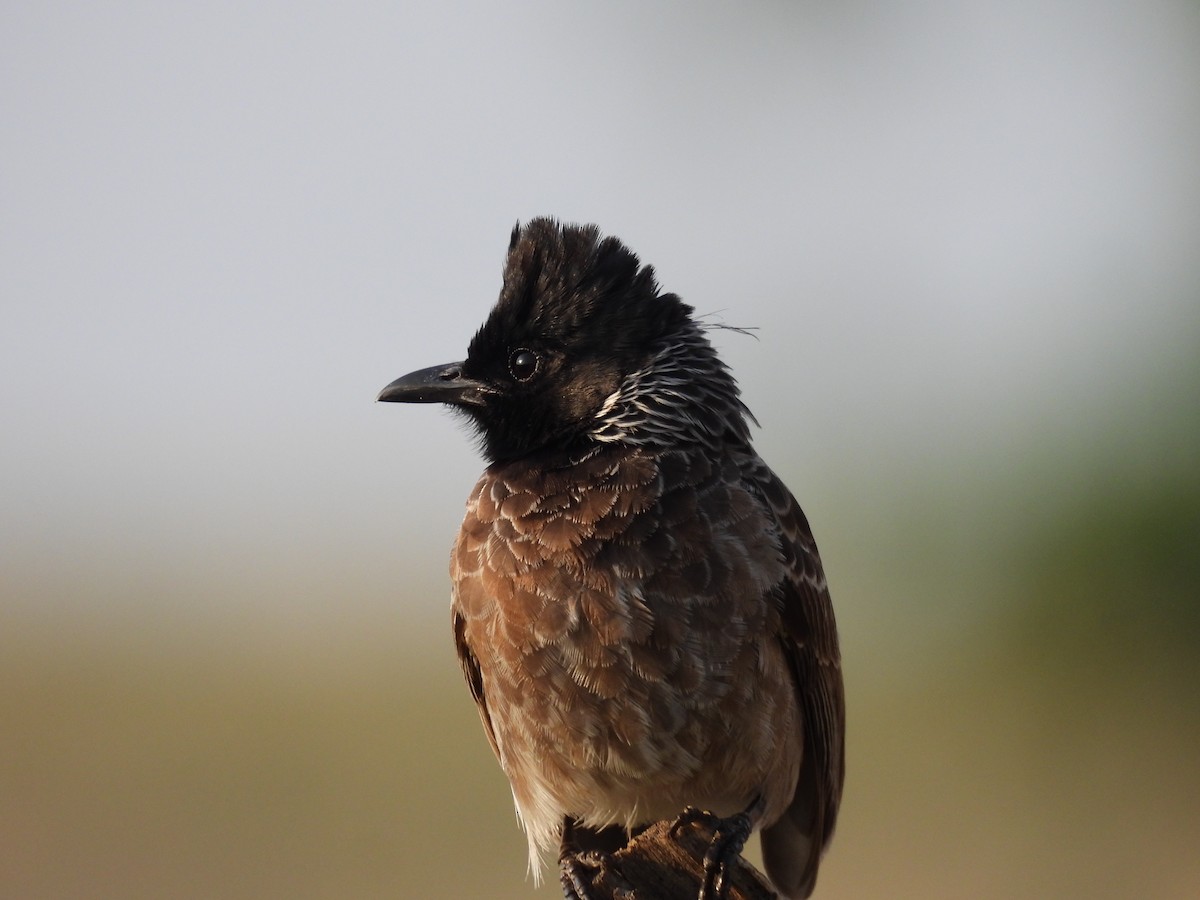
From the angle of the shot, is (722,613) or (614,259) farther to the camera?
(614,259)

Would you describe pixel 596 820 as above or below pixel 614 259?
below

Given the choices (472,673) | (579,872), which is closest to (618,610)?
(472,673)

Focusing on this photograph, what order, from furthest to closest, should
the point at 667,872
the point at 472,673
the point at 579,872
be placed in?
1. the point at 472,673
2. the point at 579,872
3. the point at 667,872

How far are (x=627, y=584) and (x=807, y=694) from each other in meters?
1.03

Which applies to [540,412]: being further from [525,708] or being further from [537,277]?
[525,708]

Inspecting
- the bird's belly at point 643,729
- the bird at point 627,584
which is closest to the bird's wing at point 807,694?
the bird at point 627,584

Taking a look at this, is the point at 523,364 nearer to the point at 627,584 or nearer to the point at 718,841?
the point at 627,584

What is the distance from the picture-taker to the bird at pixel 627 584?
13.6 feet

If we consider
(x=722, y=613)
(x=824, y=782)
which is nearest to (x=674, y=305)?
(x=722, y=613)

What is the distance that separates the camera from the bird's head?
4.71m

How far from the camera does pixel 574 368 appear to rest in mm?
4766

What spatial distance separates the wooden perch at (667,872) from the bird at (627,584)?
60 mm

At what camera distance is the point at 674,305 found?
16.3 feet

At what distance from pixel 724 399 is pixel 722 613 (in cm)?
107
